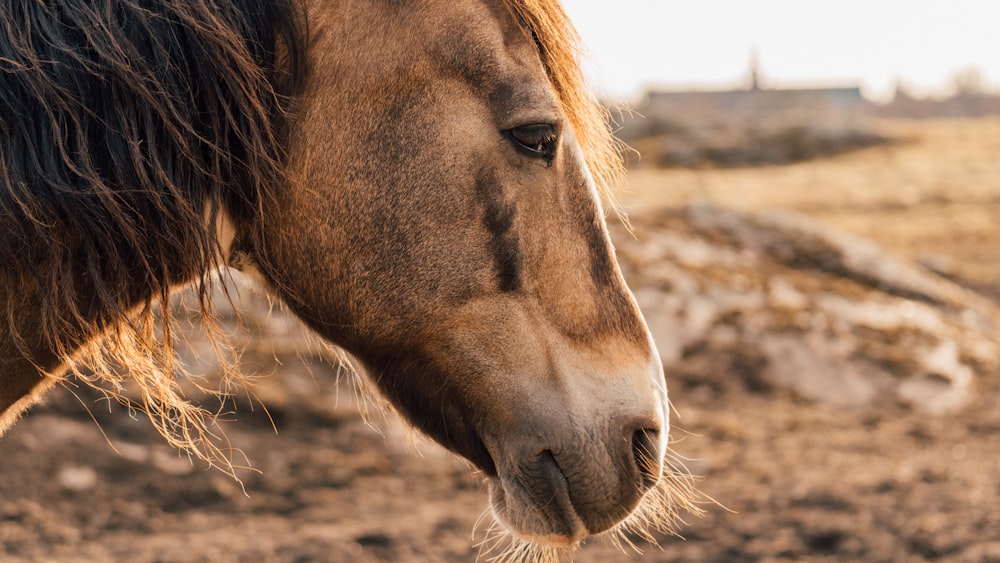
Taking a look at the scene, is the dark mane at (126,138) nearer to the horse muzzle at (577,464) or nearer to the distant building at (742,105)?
the horse muzzle at (577,464)

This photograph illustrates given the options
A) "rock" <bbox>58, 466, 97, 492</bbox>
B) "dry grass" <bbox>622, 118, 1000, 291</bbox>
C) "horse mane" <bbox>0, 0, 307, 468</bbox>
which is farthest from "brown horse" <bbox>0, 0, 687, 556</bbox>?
"dry grass" <bbox>622, 118, 1000, 291</bbox>

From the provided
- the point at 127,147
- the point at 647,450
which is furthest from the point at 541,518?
the point at 127,147

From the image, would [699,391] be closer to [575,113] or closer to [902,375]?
[902,375]

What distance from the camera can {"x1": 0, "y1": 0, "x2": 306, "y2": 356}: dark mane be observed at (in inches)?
59.7

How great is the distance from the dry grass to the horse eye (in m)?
9.62

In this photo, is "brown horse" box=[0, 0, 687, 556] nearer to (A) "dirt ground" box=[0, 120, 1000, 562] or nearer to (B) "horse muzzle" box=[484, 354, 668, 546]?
(B) "horse muzzle" box=[484, 354, 668, 546]

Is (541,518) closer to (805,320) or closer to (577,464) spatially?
(577,464)

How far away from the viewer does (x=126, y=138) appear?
5.11 ft

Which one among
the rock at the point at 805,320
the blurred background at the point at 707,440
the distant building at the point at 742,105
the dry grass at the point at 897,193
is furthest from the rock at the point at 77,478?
the distant building at the point at 742,105

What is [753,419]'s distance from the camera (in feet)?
19.2

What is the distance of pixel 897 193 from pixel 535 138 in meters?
23.2

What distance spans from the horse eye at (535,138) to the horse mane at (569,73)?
0.13 metres

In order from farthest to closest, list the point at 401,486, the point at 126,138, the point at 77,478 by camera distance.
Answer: the point at 401,486 < the point at 77,478 < the point at 126,138

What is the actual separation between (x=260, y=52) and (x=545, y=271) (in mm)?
710
